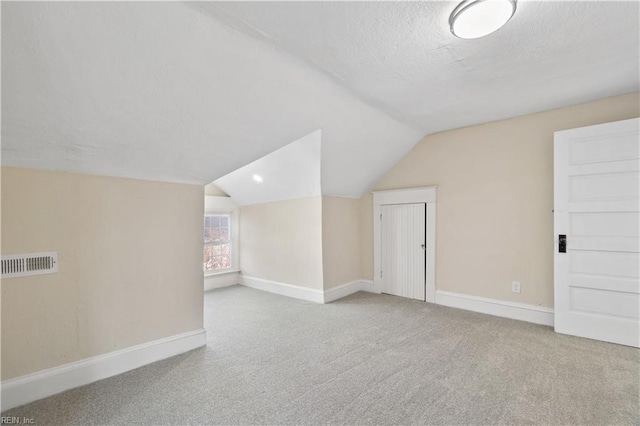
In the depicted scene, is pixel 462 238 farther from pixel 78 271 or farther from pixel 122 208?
pixel 78 271

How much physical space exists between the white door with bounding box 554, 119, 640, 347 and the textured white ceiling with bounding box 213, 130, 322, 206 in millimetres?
2602

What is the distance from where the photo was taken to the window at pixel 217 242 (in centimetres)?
512

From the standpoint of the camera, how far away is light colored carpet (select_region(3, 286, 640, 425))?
5.74 ft

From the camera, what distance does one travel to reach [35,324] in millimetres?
1962

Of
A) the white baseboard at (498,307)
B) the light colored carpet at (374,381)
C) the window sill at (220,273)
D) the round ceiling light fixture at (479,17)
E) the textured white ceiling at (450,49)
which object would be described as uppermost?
the textured white ceiling at (450,49)

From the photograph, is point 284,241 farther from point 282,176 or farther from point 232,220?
point 232,220

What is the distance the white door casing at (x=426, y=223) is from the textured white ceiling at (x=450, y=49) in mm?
1437

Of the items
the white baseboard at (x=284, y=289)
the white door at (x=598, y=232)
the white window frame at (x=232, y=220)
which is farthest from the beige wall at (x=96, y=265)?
the white door at (x=598, y=232)

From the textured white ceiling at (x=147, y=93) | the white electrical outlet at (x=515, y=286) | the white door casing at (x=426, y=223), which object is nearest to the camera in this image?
the textured white ceiling at (x=147, y=93)

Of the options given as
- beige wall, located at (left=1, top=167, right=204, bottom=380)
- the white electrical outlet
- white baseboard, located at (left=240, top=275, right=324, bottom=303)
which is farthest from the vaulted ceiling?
white baseboard, located at (left=240, top=275, right=324, bottom=303)

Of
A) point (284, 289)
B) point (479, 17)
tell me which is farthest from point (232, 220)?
point (479, 17)

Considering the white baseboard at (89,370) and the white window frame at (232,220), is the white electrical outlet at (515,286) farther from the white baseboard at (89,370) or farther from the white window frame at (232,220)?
the white window frame at (232,220)

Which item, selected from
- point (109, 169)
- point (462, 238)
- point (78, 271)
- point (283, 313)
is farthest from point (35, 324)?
point (462, 238)

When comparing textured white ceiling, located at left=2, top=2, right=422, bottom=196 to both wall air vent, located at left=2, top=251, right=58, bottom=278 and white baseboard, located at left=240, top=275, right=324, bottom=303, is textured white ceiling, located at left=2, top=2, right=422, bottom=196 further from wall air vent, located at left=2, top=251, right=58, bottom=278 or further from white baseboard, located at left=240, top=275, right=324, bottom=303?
white baseboard, located at left=240, top=275, right=324, bottom=303
